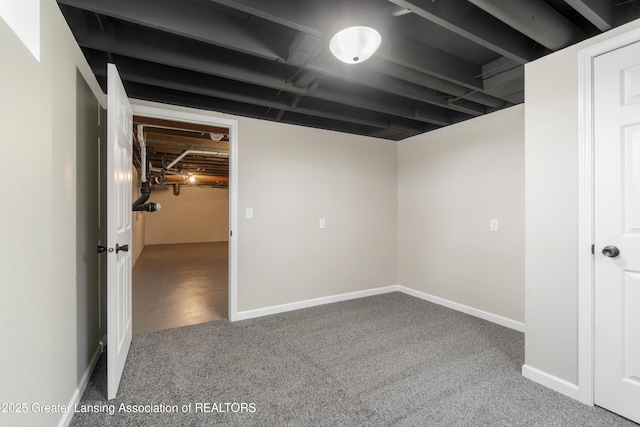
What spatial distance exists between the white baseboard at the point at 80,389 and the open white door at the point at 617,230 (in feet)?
9.75

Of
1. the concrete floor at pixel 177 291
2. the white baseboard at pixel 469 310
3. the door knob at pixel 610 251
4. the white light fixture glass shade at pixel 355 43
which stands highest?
the white light fixture glass shade at pixel 355 43

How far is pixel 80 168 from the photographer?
6.10ft

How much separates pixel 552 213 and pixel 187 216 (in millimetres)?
10631

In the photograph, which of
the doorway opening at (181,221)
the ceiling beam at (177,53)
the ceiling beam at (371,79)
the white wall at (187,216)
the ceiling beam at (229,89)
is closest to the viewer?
the ceiling beam at (177,53)

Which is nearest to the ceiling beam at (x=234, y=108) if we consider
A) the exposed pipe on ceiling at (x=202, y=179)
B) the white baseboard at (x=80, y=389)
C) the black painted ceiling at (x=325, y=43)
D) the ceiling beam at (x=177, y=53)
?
Result: the black painted ceiling at (x=325, y=43)

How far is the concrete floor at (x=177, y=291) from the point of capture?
326cm

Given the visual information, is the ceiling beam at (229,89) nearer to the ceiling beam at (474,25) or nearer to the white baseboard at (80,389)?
the ceiling beam at (474,25)

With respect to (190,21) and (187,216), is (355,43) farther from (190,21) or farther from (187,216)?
(187,216)

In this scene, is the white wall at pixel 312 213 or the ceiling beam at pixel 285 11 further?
the white wall at pixel 312 213

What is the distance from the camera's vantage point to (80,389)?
183 cm

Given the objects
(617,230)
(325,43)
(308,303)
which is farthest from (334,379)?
(325,43)

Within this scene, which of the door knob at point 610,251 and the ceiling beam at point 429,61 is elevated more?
the ceiling beam at point 429,61

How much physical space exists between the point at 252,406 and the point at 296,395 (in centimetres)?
27

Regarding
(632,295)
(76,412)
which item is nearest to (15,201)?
(76,412)
